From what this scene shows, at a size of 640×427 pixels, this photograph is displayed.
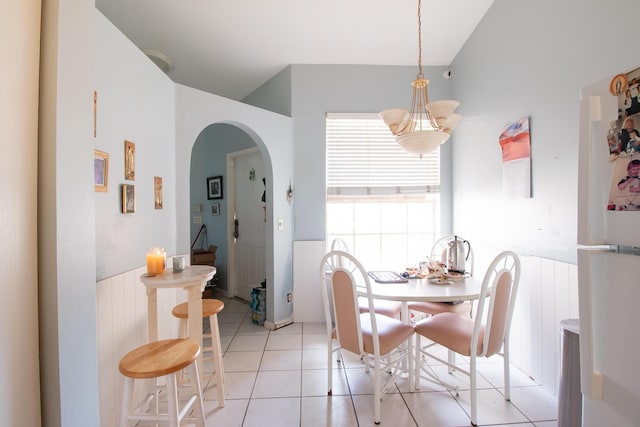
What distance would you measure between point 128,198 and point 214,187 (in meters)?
2.51

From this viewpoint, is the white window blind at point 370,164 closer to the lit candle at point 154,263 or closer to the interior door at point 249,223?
the interior door at point 249,223

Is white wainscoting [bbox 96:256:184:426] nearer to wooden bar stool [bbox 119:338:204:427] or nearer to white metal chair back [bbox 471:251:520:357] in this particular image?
wooden bar stool [bbox 119:338:204:427]

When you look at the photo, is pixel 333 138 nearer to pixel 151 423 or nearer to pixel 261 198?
pixel 261 198

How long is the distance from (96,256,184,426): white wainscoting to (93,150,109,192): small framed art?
0.51 meters

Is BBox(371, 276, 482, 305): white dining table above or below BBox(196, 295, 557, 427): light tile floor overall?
above

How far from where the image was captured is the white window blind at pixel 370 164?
318 centimetres

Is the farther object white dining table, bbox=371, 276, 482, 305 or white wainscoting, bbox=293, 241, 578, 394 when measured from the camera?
white wainscoting, bbox=293, 241, 578, 394

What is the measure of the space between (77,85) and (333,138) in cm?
256

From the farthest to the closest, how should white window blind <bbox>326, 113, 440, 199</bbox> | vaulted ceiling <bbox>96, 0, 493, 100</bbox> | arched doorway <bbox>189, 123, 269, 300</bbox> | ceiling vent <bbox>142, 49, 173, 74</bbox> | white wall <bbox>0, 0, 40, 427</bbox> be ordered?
arched doorway <bbox>189, 123, 269, 300</bbox> < white window blind <bbox>326, 113, 440, 199</bbox> < vaulted ceiling <bbox>96, 0, 493, 100</bbox> < ceiling vent <bbox>142, 49, 173, 74</bbox> < white wall <bbox>0, 0, 40, 427</bbox>

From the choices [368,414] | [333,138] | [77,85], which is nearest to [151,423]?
[368,414]

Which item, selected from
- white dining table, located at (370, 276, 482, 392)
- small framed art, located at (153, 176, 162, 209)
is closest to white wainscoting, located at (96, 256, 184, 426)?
small framed art, located at (153, 176, 162, 209)

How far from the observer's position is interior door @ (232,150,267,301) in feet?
11.8

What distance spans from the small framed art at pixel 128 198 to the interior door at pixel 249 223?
1798mm

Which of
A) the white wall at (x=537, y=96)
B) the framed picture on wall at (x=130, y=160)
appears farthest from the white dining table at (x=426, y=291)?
the framed picture on wall at (x=130, y=160)
